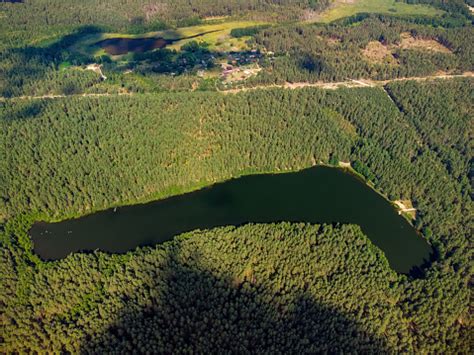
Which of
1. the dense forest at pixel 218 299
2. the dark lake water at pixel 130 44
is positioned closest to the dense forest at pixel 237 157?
the dense forest at pixel 218 299

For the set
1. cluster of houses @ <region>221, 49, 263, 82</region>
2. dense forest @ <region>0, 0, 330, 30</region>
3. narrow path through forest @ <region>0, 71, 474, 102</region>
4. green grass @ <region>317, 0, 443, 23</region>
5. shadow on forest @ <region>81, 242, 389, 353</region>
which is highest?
dense forest @ <region>0, 0, 330, 30</region>

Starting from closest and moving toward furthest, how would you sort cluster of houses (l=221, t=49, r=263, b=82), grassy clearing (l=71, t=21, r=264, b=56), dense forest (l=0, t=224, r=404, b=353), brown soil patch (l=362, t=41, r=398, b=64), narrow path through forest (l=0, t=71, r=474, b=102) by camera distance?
dense forest (l=0, t=224, r=404, b=353)
narrow path through forest (l=0, t=71, r=474, b=102)
cluster of houses (l=221, t=49, r=263, b=82)
brown soil patch (l=362, t=41, r=398, b=64)
grassy clearing (l=71, t=21, r=264, b=56)

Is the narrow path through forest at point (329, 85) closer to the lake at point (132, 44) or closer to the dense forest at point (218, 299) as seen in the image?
the lake at point (132, 44)

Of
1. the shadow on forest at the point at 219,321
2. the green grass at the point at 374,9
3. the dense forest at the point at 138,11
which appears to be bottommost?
the shadow on forest at the point at 219,321

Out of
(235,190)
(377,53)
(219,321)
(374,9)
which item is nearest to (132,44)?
(235,190)

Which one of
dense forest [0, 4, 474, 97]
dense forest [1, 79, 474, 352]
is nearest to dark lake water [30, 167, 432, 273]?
dense forest [1, 79, 474, 352]

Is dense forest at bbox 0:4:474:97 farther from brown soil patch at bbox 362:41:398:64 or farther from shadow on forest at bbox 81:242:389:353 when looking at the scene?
shadow on forest at bbox 81:242:389:353

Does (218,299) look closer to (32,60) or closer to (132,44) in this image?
(32,60)
